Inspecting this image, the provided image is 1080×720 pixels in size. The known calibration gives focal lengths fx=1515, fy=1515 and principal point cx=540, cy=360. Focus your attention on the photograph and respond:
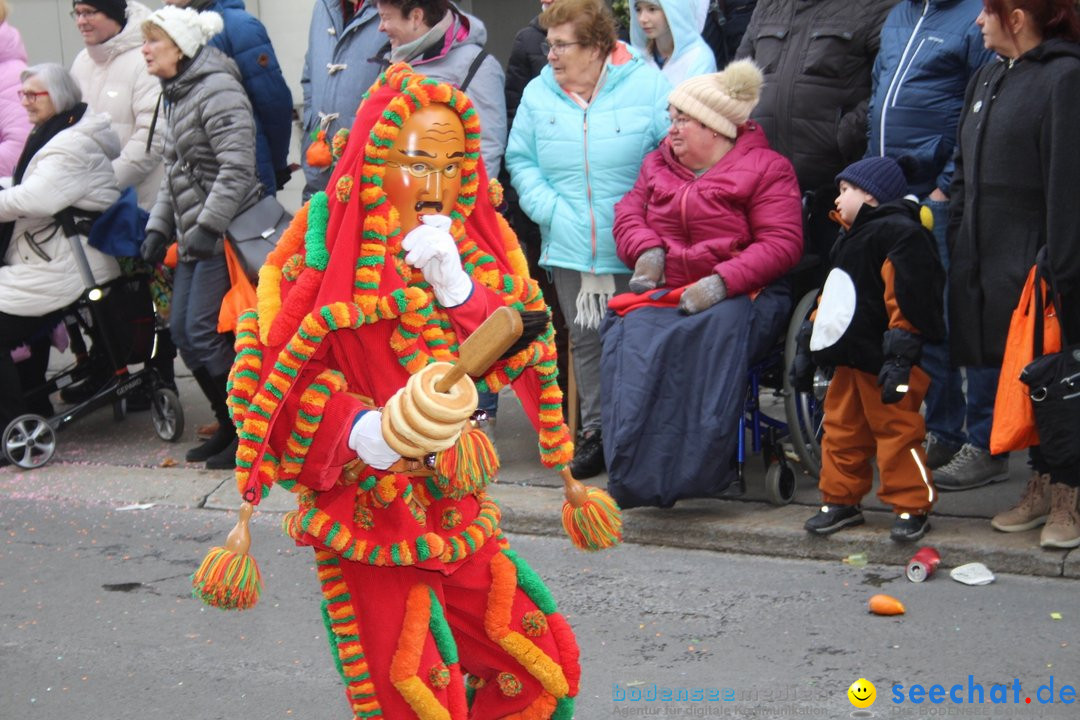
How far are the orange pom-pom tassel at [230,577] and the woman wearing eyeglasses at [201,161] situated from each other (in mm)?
4143

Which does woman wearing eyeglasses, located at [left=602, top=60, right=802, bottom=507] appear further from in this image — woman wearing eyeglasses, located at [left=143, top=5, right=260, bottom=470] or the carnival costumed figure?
the carnival costumed figure

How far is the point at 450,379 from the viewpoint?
3.24 m

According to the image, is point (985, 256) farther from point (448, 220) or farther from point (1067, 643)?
point (448, 220)

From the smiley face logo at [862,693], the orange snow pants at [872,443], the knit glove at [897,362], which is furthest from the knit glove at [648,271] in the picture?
the smiley face logo at [862,693]

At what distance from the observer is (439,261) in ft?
11.9

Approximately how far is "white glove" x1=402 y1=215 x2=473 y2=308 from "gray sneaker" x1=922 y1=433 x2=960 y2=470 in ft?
12.3

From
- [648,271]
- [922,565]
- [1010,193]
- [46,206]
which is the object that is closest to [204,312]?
[46,206]

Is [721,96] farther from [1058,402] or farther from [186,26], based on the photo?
[186,26]

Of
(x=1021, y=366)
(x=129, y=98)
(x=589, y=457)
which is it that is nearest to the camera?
(x=1021, y=366)

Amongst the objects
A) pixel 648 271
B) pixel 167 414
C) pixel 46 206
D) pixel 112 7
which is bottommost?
pixel 167 414

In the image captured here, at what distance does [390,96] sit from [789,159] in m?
3.47

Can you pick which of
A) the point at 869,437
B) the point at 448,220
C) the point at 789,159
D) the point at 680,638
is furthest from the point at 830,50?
the point at 448,220

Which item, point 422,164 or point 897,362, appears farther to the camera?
point 897,362

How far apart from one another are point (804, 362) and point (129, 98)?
4.65 m
